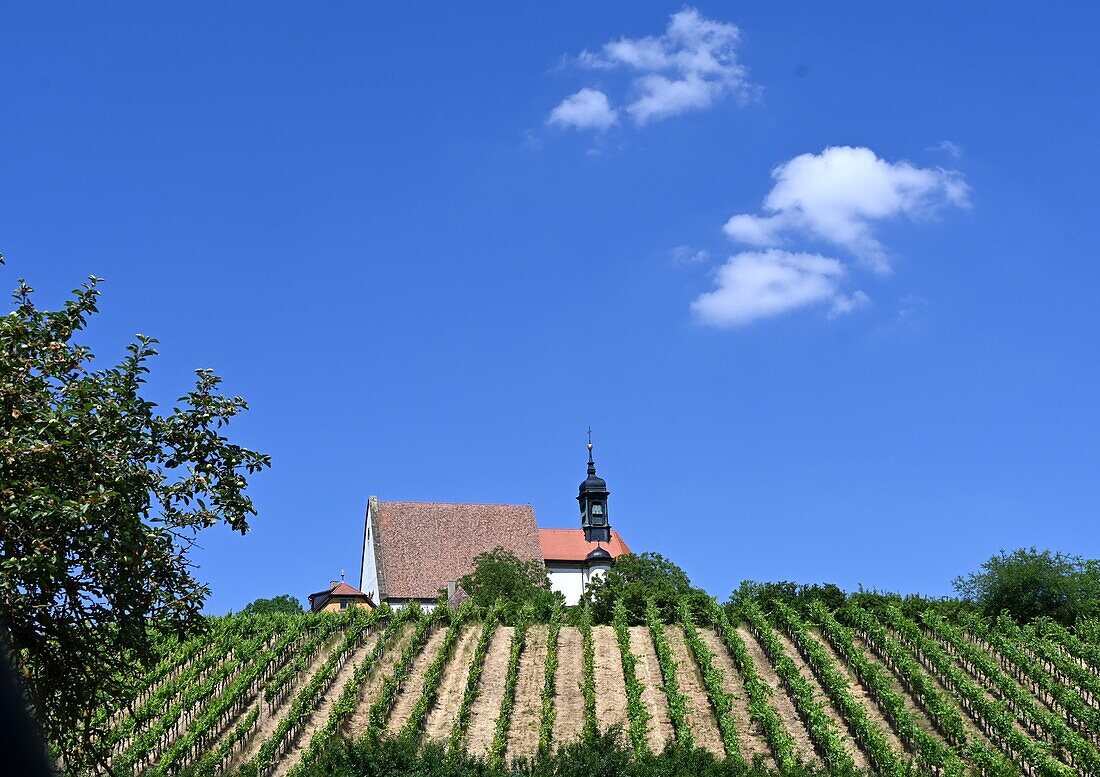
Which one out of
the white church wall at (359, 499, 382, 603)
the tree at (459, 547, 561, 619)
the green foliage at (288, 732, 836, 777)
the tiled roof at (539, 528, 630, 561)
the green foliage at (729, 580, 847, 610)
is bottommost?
the green foliage at (288, 732, 836, 777)

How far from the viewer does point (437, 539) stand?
66375mm

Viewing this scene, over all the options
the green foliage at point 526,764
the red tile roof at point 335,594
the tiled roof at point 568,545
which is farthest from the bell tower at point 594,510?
the green foliage at point 526,764

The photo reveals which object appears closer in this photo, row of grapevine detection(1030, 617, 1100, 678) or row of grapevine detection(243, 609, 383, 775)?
row of grapevine detection(243, 609, 383, 775)

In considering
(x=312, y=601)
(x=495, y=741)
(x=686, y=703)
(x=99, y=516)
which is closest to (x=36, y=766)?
(x=99, y=516)

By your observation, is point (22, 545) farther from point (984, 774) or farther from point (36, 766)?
point (984, 774)

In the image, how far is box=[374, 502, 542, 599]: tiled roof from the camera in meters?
63.7

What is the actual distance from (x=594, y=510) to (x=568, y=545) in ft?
11.9

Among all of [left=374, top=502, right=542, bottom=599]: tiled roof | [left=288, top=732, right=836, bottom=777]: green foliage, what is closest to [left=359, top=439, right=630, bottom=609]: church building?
[left=374, top=502, right=542, bottom=599]: tiled roof

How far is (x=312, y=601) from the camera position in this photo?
6562 cm

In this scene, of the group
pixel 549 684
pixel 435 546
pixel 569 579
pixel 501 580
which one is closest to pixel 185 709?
pixel 549 684

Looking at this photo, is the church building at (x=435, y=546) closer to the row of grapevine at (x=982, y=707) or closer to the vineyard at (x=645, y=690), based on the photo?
the vineyard at (x=645, y=690)

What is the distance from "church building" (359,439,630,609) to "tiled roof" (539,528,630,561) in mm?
1847

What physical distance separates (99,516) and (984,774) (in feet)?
73.3

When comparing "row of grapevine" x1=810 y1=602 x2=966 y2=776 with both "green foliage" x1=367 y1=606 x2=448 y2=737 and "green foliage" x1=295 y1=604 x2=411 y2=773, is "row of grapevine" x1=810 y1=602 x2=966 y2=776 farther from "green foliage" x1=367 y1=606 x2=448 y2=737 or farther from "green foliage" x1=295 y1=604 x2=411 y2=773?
"green foliage" x1=295 y1=604 x2=411 y2=773
